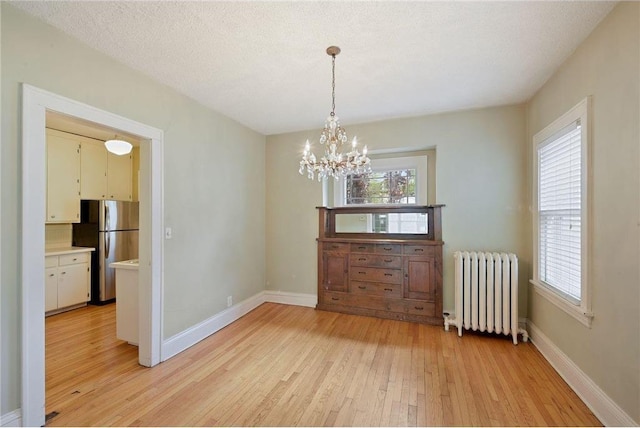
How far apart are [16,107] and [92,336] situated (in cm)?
256

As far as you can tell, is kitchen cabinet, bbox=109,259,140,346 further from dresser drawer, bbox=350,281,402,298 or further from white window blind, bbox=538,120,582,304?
white window blind, bbox=538,120,582,304

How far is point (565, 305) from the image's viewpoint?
222 centimetres

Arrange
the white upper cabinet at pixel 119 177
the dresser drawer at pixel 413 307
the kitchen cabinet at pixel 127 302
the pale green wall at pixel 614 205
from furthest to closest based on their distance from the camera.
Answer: the white upper cabinet at pixel 119 177
the dresser drawer at pixel 413 307
the kitchen cabinet at pixel 127 302
the pale green wall at pixel 614 205

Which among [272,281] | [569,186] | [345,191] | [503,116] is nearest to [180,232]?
[272,281]

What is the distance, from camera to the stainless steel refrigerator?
409 cm

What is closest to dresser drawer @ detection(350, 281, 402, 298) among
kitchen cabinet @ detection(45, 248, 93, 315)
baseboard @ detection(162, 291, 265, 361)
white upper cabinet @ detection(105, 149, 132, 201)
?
baseboard @ detection(162, 291, 265, 361)

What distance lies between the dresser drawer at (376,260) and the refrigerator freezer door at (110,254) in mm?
3687

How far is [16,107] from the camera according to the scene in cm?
164

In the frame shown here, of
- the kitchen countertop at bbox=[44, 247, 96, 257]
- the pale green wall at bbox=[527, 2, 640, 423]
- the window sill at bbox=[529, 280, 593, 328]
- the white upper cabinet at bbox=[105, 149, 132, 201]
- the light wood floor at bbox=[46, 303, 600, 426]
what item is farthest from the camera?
the white upper cabinet at bbox=[105, 149, 132, 201]

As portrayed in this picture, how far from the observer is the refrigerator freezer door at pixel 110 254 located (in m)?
4.11

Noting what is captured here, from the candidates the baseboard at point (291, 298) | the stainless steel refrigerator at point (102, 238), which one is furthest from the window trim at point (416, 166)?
the stainless steel refrigerator at point (102, 238)

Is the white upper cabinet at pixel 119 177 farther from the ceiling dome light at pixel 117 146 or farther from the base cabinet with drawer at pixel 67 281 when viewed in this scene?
the ceiling dome light at pixel 117 146

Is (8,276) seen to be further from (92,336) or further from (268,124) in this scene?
(268,124)

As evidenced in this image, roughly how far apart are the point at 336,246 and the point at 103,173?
13.0ft
